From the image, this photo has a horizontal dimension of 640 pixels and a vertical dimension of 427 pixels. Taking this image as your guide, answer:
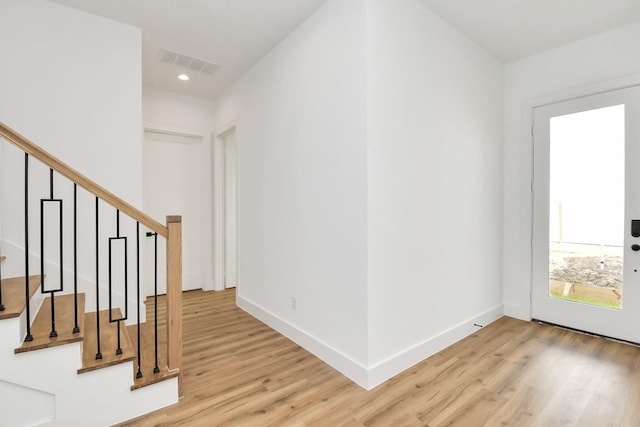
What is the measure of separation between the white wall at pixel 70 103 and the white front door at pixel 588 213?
13.3 feet

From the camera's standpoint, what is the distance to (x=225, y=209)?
4727 millimetres

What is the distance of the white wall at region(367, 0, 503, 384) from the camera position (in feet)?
7.48

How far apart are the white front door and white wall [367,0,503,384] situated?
465 mm

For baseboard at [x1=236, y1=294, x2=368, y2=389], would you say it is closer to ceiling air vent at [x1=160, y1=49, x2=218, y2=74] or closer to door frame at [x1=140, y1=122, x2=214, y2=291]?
door frame at [x1=140, y1=122, x2=214, y2=291]

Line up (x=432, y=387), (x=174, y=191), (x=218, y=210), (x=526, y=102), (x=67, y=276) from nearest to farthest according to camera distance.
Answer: (x=432, y=387) < (x=67, y=276) < (x=526, y=102) < (x=174, y=191) < (x=218, y=210)

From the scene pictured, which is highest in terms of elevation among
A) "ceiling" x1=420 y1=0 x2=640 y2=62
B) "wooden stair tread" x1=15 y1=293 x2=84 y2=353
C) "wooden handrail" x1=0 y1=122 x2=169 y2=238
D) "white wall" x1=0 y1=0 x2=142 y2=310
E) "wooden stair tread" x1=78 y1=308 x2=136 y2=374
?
"ceiling" x1=420 y1=0 x2=640 y2=62

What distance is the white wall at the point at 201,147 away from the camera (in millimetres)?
4344

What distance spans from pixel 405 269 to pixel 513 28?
2403 mm

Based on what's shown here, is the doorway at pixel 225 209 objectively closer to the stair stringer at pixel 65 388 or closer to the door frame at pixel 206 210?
the door frame at pixel 206 210

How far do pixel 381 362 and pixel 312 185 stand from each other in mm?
1468

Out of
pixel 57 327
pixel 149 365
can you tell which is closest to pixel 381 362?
pixel 149 365

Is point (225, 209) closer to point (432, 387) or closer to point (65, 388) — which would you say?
point (65, 388)

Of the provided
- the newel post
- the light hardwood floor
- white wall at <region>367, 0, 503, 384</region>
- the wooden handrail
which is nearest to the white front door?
the light hardwood floor

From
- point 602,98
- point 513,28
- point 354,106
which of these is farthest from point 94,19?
point 602,98
